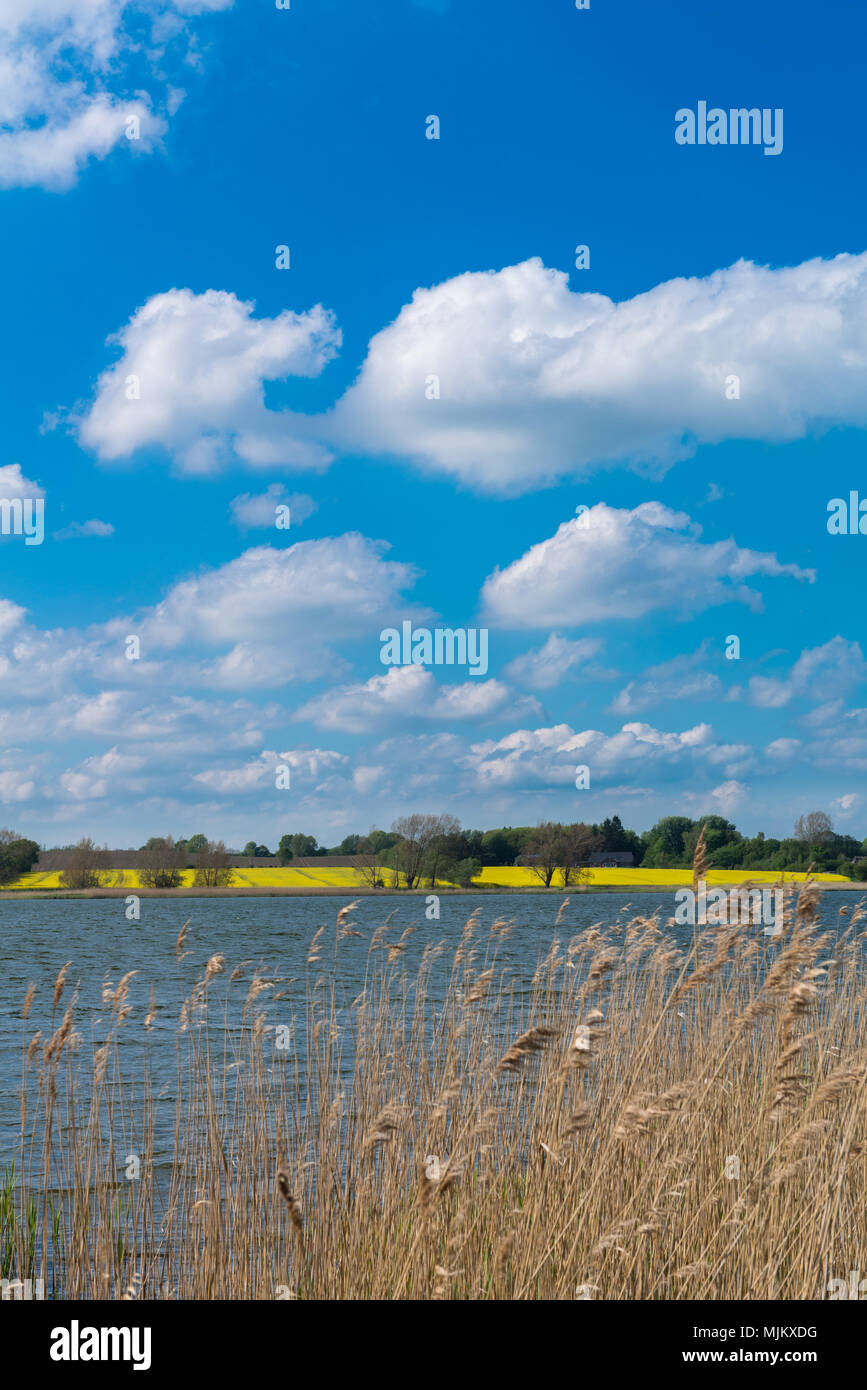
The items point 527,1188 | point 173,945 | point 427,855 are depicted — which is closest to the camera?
point 527,1188

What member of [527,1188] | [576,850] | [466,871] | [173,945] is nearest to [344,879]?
[466,871]

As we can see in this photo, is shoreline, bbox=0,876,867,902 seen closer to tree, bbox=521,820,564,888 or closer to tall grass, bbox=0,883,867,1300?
tree, bbox=521,820,564,888

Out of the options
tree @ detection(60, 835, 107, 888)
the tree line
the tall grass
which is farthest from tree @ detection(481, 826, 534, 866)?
the tall grass

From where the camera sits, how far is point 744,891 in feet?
21.3

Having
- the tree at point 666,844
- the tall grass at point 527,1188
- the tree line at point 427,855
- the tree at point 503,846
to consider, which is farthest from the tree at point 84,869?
the tall grass at point 527,1188

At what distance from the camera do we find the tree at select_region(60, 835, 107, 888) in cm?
7269

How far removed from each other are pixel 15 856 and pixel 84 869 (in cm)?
580

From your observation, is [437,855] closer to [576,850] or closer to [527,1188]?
[576,850]

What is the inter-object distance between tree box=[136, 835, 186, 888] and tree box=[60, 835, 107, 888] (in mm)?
2887

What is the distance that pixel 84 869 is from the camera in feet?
238

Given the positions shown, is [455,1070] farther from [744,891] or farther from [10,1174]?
[10,1174]

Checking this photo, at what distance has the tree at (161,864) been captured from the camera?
72.0 metres

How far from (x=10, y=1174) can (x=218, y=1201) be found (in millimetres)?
2149

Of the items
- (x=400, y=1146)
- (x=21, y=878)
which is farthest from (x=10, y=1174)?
(x=21, y=878)
